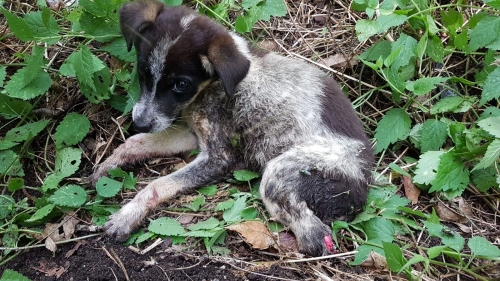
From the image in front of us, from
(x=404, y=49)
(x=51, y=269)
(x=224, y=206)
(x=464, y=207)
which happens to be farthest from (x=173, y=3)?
(x=464, y=207)

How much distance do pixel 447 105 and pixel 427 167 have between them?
743 millimetres

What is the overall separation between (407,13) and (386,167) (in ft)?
4.86

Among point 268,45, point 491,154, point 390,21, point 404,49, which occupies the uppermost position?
point 390,21

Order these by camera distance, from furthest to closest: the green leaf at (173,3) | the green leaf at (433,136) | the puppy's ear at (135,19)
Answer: the green leaf at (173,3), the green leaf at (433,136), the puppy's ear at (135,19)

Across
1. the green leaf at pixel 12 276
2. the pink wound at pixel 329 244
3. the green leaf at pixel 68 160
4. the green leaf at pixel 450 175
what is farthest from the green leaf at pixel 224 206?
the green leaf at pixel 450 175

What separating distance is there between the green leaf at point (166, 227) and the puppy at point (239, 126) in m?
0.16

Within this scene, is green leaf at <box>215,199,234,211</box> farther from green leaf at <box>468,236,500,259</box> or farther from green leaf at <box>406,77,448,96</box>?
green leaf at <box>406,77,448,96</box>

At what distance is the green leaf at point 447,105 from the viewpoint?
15.1ft

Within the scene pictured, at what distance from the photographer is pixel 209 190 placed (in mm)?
4219

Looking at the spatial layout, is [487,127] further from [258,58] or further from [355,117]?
[258,58]

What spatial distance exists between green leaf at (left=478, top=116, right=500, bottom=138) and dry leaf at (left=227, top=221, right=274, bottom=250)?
77.6 inches

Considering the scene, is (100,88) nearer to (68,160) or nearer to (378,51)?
(68,160)

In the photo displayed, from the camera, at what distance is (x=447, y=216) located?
414 centimetres

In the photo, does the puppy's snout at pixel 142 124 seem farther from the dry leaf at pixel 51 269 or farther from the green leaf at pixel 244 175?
the dry leaf at pixel 51 269
